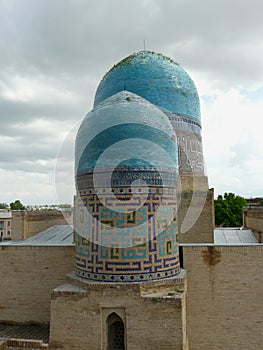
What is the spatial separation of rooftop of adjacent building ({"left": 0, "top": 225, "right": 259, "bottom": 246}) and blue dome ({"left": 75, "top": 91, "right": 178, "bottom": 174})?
276 centimetres

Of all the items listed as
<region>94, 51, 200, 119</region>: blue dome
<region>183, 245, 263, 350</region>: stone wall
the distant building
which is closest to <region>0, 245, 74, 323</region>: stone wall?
the distant building

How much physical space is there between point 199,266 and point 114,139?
122 inches

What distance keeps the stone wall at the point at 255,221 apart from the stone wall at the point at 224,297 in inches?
68.5

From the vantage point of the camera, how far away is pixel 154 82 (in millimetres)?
8891

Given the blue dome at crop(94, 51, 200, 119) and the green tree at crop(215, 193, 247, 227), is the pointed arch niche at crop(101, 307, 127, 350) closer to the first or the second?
the blue dome at crop(94, 51, 200, 119)

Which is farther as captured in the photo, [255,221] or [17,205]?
[17,205]

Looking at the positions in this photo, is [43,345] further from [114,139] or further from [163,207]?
[114,139]

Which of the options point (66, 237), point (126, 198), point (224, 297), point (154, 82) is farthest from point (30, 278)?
point (154, 82)

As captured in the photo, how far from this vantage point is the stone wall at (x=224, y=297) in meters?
6.34

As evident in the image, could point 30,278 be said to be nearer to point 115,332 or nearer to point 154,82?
point 115,332

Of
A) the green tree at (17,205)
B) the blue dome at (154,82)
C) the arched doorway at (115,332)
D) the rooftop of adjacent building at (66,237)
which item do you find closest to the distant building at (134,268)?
the arched doorway at (115,332)

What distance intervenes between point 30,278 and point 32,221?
2.49 metres

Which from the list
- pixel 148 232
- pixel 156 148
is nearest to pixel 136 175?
pixel 156 148

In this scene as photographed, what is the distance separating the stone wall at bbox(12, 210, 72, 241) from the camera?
9.41m
